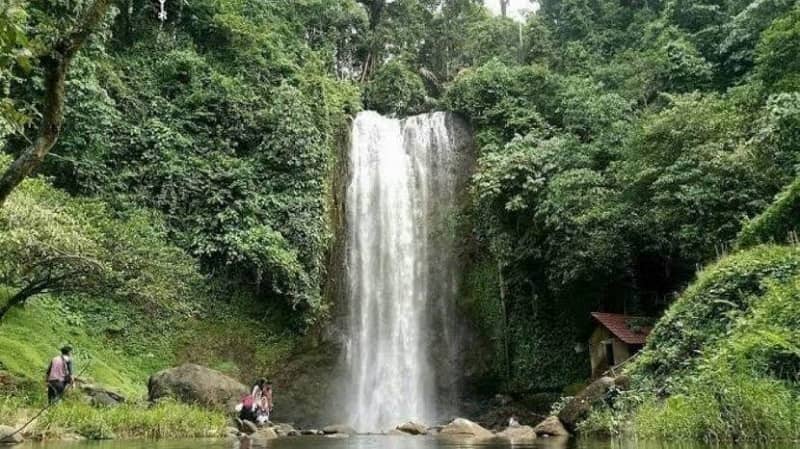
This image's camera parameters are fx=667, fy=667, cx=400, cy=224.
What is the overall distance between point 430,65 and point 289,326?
1661 centimetres

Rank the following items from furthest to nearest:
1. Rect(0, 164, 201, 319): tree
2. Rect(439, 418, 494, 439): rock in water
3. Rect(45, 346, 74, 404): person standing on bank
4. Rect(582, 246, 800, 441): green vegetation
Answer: Rect(439, 418, 494, 439): rock in water < Rect(45, 346, 74, 404): person standing on bank < Rect(0, 164, 201, 319): tree < Rect(582, 246, 800, 441): green vegetation

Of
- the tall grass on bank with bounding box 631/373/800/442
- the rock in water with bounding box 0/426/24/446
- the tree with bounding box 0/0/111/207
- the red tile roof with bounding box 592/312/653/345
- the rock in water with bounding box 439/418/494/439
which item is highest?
the tree with bounding box 0/0/111/207

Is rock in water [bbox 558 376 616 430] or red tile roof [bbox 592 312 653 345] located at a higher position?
red tile roof [bbox 592 312 653 345]

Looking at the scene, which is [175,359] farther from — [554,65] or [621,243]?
[554,65]

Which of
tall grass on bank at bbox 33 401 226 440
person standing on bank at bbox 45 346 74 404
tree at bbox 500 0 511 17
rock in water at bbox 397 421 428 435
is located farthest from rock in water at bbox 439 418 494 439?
tree at bbox 500 0 511 17

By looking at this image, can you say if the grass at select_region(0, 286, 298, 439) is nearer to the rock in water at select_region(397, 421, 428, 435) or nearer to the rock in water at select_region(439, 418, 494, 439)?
the rock in water at select_region(397, 421, 428, 435)

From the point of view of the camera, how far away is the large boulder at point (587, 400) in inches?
420

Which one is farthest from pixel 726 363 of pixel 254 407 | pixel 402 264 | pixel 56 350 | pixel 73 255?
pixel 402 264

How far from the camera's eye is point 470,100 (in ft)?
78.4

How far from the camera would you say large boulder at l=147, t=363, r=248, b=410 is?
513 inches

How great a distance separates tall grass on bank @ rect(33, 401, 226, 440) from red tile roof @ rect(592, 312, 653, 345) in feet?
30.5

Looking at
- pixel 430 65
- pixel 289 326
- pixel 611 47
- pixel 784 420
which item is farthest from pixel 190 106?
pixel 784 420

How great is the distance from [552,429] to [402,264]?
33.9 feet

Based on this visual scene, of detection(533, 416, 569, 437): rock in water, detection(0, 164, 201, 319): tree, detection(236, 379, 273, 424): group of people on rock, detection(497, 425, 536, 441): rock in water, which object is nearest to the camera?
detection(0, 164, 201, 319): tree
